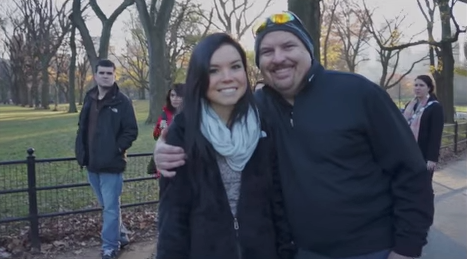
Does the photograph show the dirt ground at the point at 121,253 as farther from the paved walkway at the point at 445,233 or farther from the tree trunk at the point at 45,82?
the tree trunk at the point at 45,82

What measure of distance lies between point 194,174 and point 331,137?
68 cm

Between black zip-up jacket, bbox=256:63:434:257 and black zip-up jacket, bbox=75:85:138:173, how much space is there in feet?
12.0

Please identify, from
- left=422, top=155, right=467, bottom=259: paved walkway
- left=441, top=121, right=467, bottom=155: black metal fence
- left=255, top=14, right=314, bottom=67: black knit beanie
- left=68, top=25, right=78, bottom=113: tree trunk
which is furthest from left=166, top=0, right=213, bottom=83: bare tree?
left=255, top=14, right=314, bottom=67: black knit beanie

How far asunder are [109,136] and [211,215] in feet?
12.3

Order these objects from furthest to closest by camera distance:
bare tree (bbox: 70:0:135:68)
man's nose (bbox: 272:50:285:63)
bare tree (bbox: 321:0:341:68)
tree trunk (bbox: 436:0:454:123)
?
bare tree (bbox: 321:0:341:68), tree trunk (bbox: 436:0:454:123), bare tree (bbox: 70:0:135:68), man's nose (bbox: 272:50:285:63)

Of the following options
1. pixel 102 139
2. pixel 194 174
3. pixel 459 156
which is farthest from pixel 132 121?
pixel 459 156

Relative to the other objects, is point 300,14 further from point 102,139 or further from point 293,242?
point 293,242

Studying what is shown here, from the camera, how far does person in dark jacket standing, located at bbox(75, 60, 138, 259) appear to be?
5973 mm

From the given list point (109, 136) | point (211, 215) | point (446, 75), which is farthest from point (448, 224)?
point (446, 75)

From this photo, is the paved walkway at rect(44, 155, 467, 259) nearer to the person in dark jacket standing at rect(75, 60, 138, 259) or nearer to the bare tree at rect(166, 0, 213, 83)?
the person in dark jacket standing at rect(75, 60, 138, 259)

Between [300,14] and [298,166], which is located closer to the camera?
[298,166]

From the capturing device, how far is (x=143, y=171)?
8.30 m

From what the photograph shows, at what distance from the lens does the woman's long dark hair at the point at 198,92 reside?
8.16 ft

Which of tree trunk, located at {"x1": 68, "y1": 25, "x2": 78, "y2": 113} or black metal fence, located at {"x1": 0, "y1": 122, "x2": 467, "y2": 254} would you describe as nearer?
black metal fence, located at {"x1": 0, "y1": 122, "x2": 467, "y2": 254}
